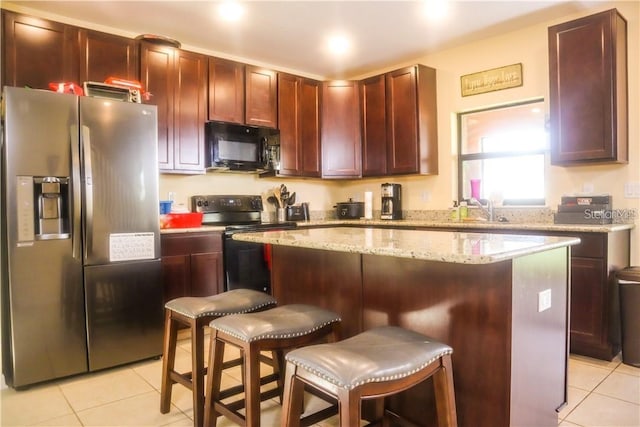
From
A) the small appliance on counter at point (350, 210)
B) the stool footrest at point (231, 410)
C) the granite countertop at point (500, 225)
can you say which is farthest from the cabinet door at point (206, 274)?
the small appliance on counter at point (350, 210)

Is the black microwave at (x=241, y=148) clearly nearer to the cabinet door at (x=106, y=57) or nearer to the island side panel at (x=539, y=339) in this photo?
the cabinet door at (x=106, y=57)

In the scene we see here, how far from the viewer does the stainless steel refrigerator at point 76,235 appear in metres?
2.54

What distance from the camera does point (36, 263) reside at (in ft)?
8.49

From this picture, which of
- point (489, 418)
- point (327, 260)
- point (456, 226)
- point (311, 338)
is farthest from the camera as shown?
point (456, 226)

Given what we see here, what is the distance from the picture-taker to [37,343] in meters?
2.60

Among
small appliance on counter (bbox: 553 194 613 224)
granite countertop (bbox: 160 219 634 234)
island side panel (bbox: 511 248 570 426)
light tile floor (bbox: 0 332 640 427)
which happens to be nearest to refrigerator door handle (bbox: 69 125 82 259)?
granite countertop (bbox: 160 219 634 234)

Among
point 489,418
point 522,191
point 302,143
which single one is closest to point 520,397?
point 489,418

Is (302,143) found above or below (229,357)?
above

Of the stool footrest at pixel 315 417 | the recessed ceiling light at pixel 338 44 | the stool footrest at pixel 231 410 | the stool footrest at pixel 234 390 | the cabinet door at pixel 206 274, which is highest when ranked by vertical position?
the recessed ceiling light at pixel 338 44

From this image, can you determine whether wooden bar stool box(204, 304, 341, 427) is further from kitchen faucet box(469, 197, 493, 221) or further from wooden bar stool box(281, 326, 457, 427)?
kitchen faucet box(469, 197, 493, 221)

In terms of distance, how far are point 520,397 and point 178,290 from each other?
2.58 metres

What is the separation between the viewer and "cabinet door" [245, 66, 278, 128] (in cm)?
424

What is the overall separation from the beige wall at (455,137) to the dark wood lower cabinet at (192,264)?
2.50 ft

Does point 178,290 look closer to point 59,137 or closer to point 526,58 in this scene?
point 59,137
